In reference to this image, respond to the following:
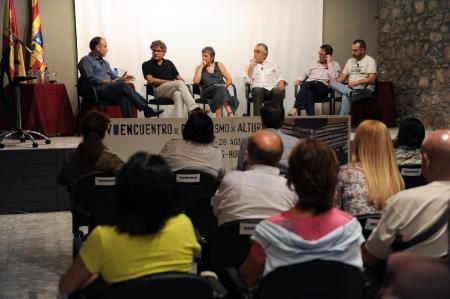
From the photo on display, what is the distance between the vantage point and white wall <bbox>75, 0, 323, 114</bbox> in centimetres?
737

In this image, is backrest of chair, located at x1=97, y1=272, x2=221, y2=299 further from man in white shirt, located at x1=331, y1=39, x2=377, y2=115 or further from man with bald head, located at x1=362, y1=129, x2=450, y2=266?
man in white shirt, located at x1=331, y1=39, x2=377, y2=115

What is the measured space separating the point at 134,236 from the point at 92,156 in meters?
1.62

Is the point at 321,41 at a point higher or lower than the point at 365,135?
higher

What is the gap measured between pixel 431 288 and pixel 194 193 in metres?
1.84

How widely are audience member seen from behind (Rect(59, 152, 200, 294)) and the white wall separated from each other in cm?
605

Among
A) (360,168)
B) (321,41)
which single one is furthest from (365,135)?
(321,41)

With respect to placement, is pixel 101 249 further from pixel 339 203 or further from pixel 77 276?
pixel 339 203

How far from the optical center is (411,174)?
3268mm

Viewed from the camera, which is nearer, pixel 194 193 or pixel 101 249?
pixel 101 249

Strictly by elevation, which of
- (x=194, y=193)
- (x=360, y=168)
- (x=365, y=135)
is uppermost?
(x=365, y=135)

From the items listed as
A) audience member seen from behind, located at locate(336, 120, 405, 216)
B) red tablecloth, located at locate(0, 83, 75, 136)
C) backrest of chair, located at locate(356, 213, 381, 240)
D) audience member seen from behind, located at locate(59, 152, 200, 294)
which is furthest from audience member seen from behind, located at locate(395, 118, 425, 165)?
red tablecloth, located at locate(0, 83, 75, 136)

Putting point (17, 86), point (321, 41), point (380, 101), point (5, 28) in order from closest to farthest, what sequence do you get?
point (17, 86), point (5, 28), point (380, 101), point (321, 41)

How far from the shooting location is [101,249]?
1.58m

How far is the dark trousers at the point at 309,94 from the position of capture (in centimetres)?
700
